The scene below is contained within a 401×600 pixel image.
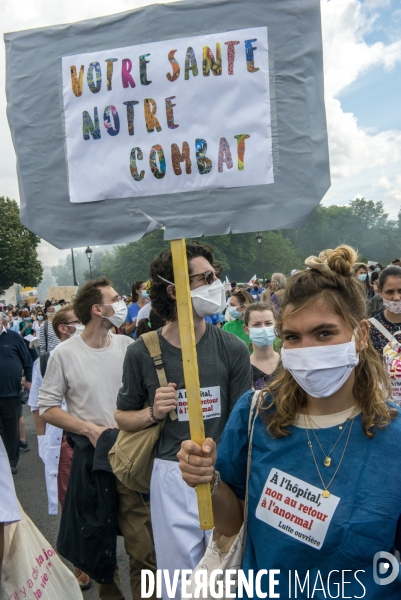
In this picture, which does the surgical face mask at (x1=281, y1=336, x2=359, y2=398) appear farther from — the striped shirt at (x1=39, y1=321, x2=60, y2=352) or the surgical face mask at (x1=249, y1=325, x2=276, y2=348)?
the striped shirt at (x1=39, y1=321, x2=60, y2=352)

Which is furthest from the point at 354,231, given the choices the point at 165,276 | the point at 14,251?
the point at 165,276

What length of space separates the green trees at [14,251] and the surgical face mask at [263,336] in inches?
1905

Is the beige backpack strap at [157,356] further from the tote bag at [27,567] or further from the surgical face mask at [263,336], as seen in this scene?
the surgical face mask at [263,336]

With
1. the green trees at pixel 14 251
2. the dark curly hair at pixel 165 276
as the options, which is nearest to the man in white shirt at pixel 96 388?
the dark curly hair at pixel 165 276

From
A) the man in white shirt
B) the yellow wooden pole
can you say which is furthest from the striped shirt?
the yellow wooden pole

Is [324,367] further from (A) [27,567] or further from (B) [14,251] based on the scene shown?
(B) [14,251]

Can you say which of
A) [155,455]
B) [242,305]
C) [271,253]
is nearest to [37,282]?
[271,253]

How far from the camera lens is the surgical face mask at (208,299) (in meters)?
2.92

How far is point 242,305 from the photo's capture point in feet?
26.9

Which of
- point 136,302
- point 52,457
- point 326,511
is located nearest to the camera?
point 326,511

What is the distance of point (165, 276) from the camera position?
3145 mm

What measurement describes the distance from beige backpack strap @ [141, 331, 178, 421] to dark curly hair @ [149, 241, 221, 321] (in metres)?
0.19

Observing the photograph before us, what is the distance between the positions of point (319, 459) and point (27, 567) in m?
1.49

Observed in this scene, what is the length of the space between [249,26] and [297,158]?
18.5 inches
